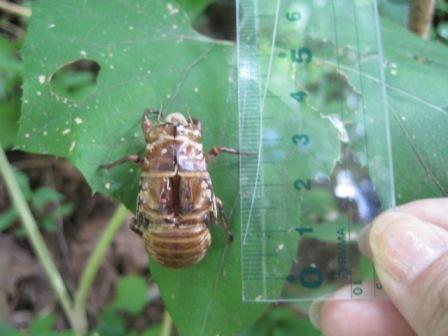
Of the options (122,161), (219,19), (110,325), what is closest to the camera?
(122,161)

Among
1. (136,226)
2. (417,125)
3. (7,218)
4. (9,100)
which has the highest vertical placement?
(417,125)

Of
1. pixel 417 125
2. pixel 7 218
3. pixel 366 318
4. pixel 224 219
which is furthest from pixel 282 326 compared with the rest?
pixel 7 218

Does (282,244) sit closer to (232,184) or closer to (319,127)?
(232,184)

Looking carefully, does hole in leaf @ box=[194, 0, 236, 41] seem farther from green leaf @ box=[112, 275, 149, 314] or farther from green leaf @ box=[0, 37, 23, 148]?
green leaf @ box=[112, 275, 149, 314]

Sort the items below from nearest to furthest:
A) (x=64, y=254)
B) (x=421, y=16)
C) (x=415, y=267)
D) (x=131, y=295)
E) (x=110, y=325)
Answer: (x=415, y=267)
(x=421, y=16)
(x=110, y=325)
(x=131, y=295)
(x=64, y=254)

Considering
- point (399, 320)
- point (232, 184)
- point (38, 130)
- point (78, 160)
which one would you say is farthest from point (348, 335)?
point (38, 130)

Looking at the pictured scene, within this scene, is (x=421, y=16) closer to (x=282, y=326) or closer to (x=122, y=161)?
(x=122, y=161)

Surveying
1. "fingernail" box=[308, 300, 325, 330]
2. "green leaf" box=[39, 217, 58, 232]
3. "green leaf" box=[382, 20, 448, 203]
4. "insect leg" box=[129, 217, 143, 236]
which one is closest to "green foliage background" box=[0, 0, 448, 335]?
"green leaf" box=[382, 20, 448, 203]
